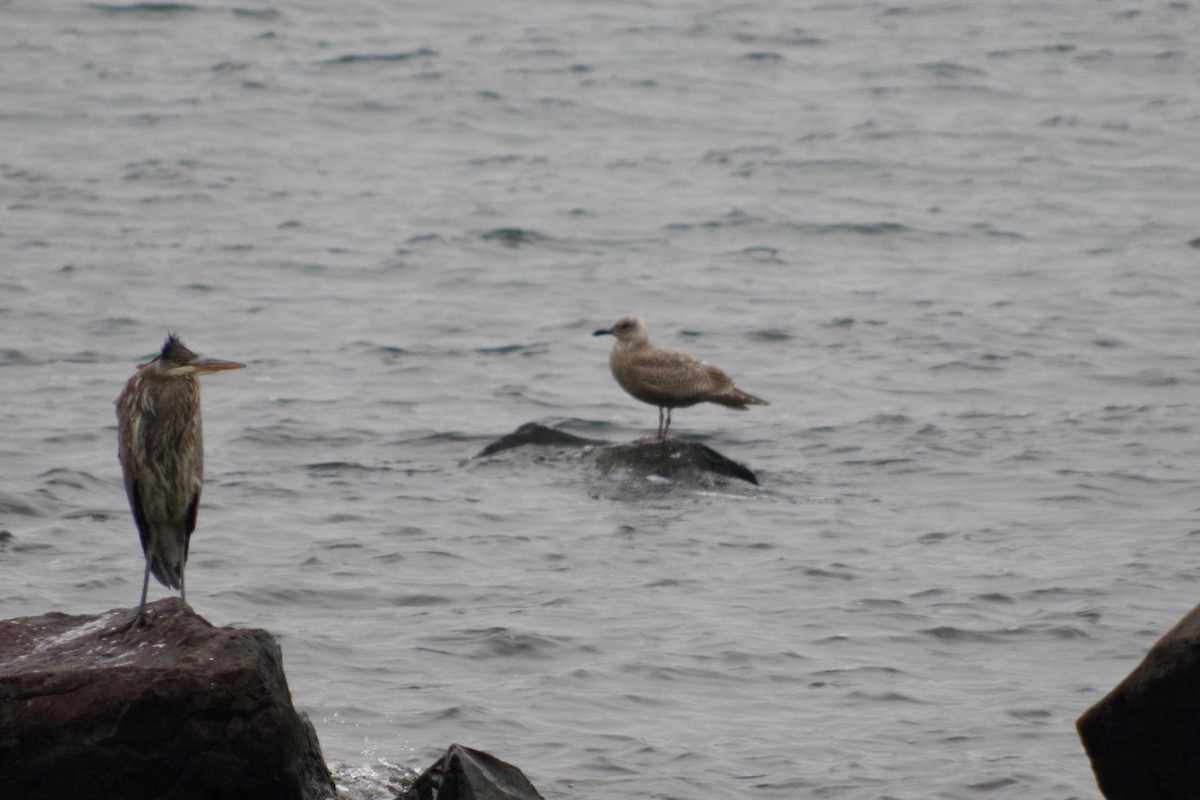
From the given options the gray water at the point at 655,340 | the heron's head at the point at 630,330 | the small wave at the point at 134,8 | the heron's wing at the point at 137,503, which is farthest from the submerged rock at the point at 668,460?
the small wave at the point at 134,8

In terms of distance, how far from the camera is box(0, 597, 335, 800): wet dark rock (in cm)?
550

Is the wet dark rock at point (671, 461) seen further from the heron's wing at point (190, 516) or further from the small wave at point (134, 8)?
the small wave at point (134, 8)

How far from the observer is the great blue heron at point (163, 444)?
6590 millimetres

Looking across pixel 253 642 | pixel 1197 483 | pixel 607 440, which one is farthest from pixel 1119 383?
pixel 253 642

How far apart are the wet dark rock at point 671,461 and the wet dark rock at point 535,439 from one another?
446 millimetres

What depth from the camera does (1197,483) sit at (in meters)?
11.8

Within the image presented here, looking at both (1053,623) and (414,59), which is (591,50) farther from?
(1053,623)

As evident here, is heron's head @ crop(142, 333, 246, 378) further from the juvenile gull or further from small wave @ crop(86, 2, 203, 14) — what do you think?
small wave @ crop(86, 2, 203, 14)

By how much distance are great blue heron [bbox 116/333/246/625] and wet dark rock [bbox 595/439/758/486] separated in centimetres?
→ 495

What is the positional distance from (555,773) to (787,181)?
15.8 meters

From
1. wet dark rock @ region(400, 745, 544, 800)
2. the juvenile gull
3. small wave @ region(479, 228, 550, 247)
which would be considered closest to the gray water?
small wave @ region(479, 228, 550, 247)

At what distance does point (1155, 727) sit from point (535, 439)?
6.97 meters

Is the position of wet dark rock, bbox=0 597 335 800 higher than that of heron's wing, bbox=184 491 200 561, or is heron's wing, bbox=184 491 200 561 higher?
heron's wing, bbox=184 491 200 561

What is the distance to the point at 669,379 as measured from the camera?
40.6ft
